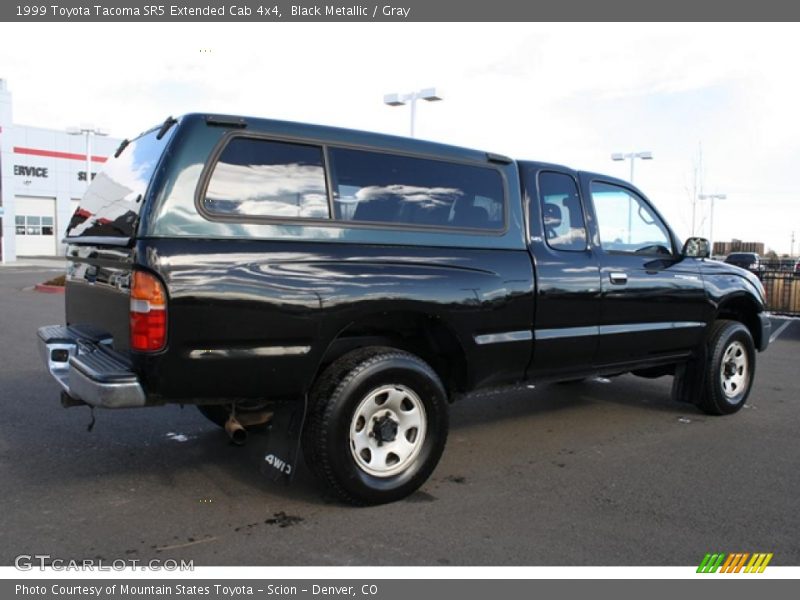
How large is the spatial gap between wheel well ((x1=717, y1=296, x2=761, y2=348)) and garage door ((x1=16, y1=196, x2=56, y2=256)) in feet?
154

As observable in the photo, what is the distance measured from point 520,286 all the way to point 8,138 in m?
42.2

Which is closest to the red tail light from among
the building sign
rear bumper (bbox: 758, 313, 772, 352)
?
rear bumper (bbox: 758, 313, 772, 352)

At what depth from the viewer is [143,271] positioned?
11.0 ft

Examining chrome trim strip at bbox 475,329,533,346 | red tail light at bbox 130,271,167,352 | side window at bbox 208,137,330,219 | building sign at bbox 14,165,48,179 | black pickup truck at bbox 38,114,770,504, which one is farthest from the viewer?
building sign at bbox 14,165,48,179

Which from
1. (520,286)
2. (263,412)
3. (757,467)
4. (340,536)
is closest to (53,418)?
(263,412)

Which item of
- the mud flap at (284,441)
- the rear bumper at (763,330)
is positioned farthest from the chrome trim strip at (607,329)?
the mud flap at (284,441)

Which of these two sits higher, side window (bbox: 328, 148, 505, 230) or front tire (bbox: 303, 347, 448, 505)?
side window (bbox: 328, 148, 505, 230)

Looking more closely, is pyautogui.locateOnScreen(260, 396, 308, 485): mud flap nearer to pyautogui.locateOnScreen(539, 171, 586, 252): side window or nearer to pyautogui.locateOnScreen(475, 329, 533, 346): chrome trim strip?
pyautogui.locateOnScreen(475, 329, 533, 346): chrome trim strip

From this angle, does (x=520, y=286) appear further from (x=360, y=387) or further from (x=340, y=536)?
(x=340, y=536)

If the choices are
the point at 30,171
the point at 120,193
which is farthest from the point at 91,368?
the point at 30,171

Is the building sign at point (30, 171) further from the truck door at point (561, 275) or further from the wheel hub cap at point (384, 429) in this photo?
the wheel hub cap at point (384, 429)

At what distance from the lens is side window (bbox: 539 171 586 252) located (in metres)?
5.06

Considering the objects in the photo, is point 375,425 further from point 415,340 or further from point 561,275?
point 561,275
